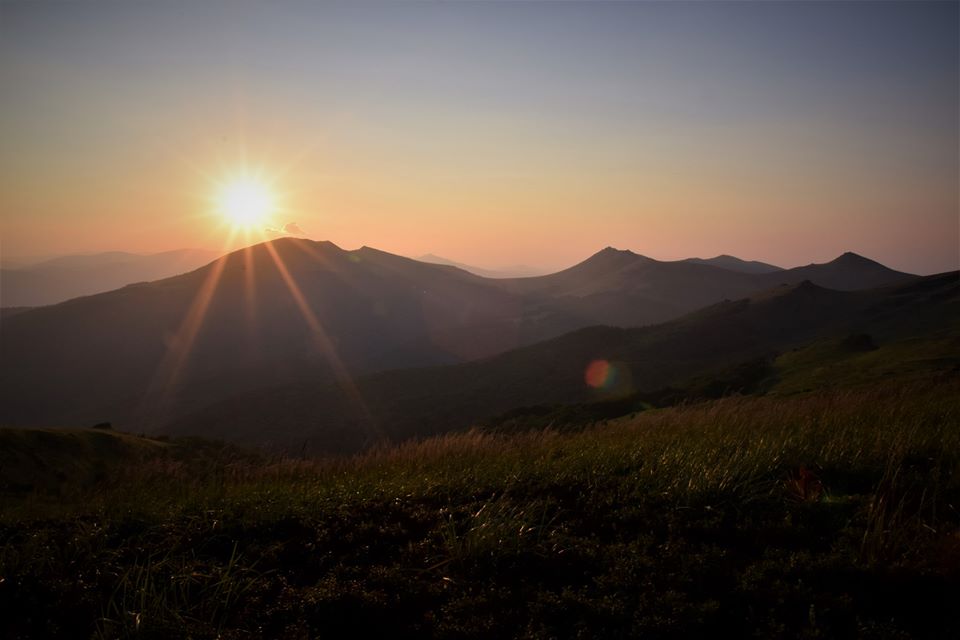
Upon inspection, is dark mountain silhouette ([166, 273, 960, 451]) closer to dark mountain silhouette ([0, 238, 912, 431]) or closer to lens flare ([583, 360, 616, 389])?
lens flare ([583, 360, 616, 389])

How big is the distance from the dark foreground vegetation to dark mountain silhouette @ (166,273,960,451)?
186 feet

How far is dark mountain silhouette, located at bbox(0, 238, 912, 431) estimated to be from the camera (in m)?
115

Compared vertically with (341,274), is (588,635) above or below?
below

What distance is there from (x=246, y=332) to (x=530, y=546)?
157789 mm

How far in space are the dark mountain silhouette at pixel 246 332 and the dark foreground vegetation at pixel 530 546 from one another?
287ft

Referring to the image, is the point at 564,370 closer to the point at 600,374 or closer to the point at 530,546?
the point at 600,374

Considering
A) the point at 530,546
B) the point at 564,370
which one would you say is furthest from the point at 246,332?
the point at 530,546

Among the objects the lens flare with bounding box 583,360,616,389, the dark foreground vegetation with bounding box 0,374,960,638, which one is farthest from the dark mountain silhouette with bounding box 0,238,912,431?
the dark foreground vegetation with bounding box 0,374,960,638

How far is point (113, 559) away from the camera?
462 centimetres

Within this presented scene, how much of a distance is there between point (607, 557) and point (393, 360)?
5485 inches

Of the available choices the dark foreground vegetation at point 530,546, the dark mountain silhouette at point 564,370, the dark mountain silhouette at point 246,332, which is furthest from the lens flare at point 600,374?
the dark foreground vegetation at point 530,546

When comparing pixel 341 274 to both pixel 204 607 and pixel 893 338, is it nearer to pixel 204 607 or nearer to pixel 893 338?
pixel 893 338

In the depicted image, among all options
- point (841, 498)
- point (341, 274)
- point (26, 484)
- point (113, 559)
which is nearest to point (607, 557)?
point (841, 498)

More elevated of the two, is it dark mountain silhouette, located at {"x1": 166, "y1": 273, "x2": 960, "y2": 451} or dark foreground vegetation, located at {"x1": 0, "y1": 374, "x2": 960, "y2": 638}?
dark foreground vegetation, located at {"x1": 0, "y1": 374, "x2": 960, "y2": 638}
